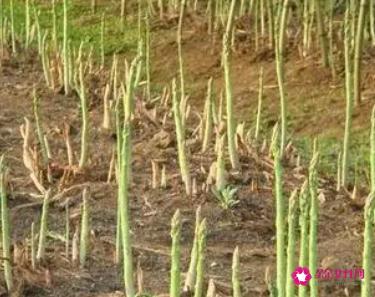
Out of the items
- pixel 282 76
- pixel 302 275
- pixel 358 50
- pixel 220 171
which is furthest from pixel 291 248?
pixel 358 50

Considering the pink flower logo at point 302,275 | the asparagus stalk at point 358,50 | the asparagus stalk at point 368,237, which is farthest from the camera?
the asparagus stalk at point 358,50

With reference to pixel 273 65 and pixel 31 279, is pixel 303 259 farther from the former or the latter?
pixel 273 65

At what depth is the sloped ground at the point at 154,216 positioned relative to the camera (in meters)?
2.93

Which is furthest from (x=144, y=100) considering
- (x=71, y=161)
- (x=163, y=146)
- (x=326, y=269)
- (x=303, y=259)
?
(x=303, y=259)

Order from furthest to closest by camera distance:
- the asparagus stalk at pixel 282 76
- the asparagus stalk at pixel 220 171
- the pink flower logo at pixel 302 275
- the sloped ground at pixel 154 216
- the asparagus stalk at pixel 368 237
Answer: the asparagus stalk at pixel 282 76 → the asparagus stalk at pixel 220 171 → the sloped ground at pixel 154 216 → the pink flower logo at pixel 302 275 → the asparagus stalk at pixel 368 237

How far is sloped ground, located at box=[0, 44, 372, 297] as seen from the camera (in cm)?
293

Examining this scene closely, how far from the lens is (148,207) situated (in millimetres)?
3611

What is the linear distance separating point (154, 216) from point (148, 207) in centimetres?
8

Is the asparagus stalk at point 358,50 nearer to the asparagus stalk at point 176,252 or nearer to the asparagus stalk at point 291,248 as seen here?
the asparagus stalk at point 291,248

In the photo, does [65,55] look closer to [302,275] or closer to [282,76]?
[282,76]

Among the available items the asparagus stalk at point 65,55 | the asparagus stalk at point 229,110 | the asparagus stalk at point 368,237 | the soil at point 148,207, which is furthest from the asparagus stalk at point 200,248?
the asparagus stalk at point 65,55

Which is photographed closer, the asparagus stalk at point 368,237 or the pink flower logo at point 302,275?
the asparagus stalk at point 368,237

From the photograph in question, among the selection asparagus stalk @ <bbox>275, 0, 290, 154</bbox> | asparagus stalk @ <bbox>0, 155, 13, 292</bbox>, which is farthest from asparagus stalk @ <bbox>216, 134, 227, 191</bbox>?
asparagus stalk @ <bbox>0, 155, 13, 292</bbox>

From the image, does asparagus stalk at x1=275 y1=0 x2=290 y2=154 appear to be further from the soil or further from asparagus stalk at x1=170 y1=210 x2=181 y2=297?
asparagus stalk at x1=170 y1=210 x2=181 y2=297
